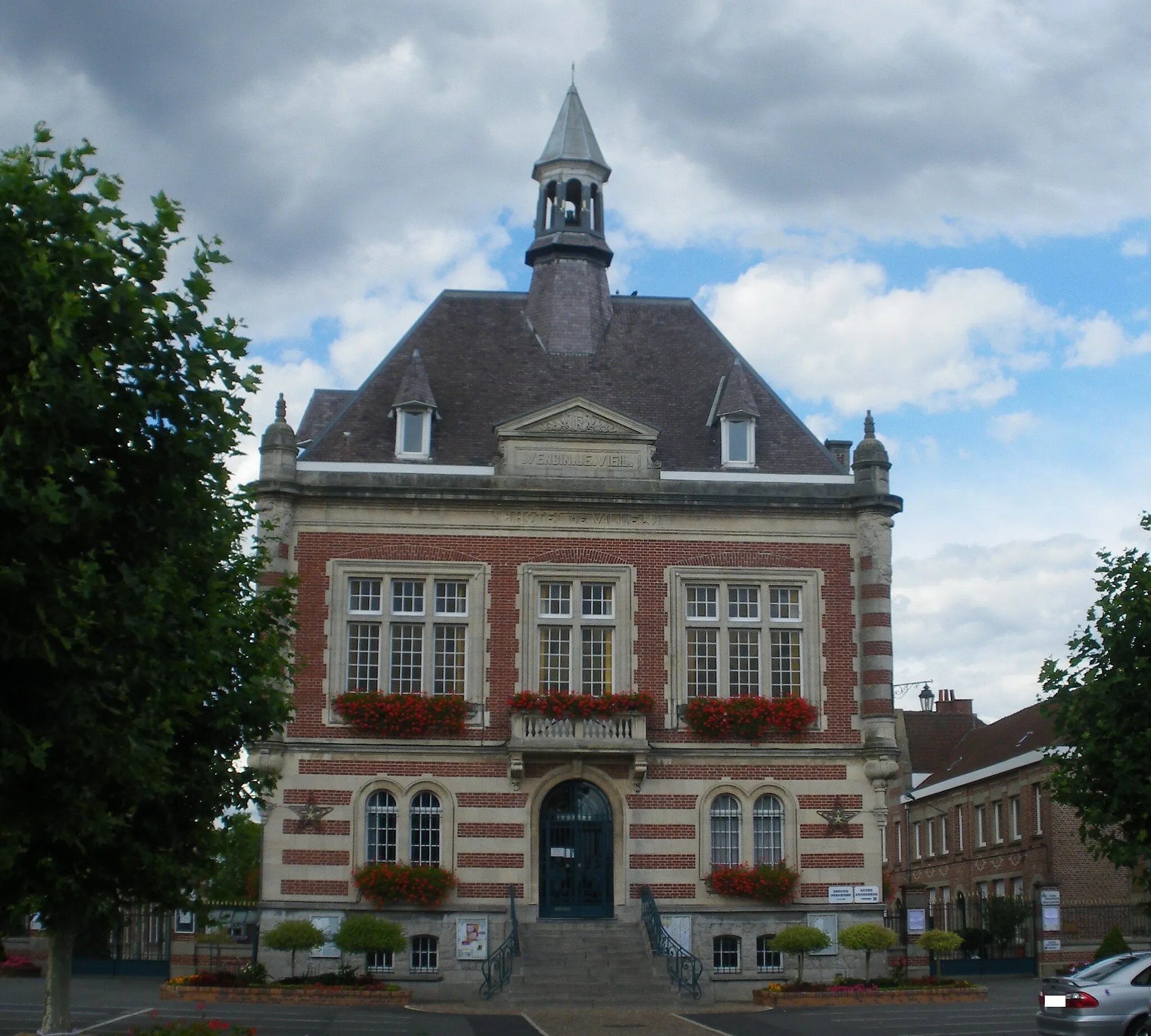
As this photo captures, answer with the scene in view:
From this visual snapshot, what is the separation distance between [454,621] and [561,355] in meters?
7.78

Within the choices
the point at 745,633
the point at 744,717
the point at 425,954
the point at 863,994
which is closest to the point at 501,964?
the point at 425,954

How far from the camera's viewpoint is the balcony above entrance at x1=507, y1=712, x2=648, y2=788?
100 ft

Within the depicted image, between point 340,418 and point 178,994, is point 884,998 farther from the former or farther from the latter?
point 340,418

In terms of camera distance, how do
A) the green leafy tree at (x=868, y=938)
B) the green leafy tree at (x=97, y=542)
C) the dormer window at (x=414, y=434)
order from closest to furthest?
the green leafy tree at (x=97, y=542), the green leafy tree at (x=868, y=938), the dormer window at (x=414, y=434)

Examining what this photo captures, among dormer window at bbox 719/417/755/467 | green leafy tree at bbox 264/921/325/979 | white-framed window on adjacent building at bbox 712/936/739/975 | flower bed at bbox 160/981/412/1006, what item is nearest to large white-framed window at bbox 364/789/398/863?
green leafy tree at bbox 264/921/325/979

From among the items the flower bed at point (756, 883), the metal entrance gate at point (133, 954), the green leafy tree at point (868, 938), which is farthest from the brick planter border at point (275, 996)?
the green leafy tree at point (868, 938)

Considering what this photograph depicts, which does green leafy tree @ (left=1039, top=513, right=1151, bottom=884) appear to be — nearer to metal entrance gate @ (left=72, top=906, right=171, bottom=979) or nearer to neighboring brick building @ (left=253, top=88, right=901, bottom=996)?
neighboring brick building @ (left=253, top=88, right=901, bottom=996)

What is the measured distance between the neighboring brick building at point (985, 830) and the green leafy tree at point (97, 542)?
70.4 ft

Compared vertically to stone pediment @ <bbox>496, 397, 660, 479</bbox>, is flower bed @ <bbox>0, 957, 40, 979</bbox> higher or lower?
lower

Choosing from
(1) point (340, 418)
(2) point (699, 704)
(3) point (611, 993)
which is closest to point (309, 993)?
(3) point (611, 993)

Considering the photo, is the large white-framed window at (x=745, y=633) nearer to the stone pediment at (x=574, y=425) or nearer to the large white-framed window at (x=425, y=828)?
the stone pediment at (x=574, y=425)

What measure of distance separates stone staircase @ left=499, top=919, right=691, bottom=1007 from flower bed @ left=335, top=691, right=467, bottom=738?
4.27 m

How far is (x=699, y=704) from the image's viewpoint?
31.4 metres

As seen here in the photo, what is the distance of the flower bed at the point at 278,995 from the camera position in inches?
1067
